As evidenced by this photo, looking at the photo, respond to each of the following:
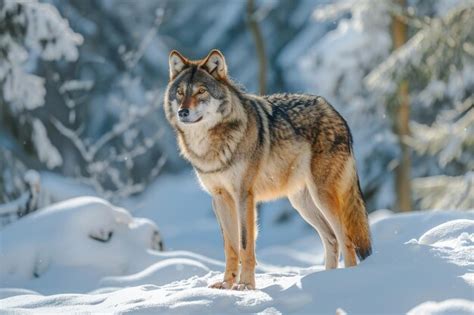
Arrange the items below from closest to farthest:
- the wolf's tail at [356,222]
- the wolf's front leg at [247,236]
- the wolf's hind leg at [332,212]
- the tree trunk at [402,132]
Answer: the wolf's front leg at [247,236] → the wolf's hind leg at [332,212] → the wolf's tail at [356,222] → the tree trunk at [402,132]

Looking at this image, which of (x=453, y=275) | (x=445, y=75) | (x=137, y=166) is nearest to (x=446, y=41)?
(x=445, y=75)

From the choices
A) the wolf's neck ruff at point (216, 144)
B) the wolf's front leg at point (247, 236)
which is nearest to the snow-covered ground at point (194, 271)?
the wolf's front leg at point (247, 236)

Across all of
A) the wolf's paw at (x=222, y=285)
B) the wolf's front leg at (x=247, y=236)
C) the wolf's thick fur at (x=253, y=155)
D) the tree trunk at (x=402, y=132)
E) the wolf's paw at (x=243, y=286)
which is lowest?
the wolf's paw at (x=243, y=286)

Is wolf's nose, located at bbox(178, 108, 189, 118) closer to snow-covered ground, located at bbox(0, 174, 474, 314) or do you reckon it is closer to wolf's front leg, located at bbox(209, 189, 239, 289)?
wolf's front leg, located at bbox(209, 189, 239, 289)

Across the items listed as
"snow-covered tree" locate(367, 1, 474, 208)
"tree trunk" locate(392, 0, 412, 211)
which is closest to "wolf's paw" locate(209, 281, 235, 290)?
"snow-covered tree" locate(367, 1, 474, 208)

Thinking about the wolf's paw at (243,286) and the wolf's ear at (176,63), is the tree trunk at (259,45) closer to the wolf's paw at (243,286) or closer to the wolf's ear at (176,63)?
the wolf's ear at (176,63)

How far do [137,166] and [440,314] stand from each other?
1923cm

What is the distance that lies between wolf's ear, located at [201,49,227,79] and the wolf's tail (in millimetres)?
1482

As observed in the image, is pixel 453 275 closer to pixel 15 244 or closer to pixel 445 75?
pixel 15 244

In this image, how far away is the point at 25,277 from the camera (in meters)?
9.05

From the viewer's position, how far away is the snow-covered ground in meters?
4.73

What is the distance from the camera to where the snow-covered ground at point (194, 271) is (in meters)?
4.73

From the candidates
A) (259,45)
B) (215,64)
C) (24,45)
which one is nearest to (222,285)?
(215,64)

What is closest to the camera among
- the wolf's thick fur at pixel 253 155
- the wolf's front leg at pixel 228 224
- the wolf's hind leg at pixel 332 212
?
the wolf's thick fur at pixel 253 155
